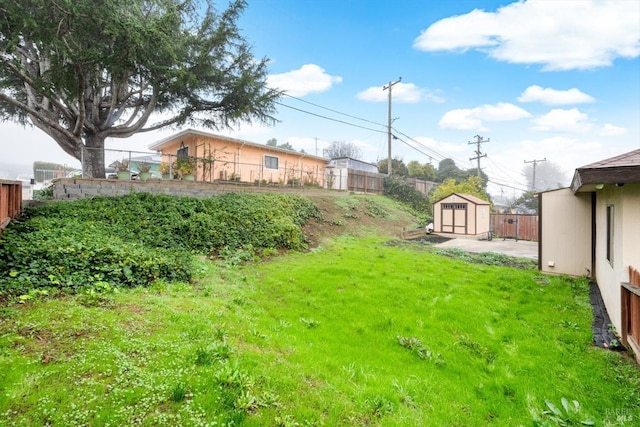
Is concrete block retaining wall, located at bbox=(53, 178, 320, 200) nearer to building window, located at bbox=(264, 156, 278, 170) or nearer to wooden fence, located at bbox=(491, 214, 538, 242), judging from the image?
building window, located at bbox=(264, 156, 278, 170)

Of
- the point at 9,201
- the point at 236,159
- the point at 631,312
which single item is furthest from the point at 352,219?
the point at 9,201

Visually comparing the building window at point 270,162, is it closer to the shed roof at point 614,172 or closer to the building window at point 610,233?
the building window at point 610,233

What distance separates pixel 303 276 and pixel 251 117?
8.51 meters

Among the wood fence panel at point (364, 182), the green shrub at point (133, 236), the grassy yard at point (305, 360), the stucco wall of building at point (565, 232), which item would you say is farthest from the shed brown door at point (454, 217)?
the grassy yard at point (305, 360)

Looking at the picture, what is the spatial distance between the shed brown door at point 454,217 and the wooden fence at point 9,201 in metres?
17.4

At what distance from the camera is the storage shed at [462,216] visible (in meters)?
15.7

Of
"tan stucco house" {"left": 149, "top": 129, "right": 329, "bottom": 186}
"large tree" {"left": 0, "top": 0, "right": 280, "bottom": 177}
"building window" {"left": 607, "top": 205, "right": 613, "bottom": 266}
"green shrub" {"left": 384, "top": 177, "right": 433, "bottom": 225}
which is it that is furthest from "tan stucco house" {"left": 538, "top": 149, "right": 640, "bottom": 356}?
A: "green shrub" {"left": 384, "top": 177, "right": 433, "bottom": 225}

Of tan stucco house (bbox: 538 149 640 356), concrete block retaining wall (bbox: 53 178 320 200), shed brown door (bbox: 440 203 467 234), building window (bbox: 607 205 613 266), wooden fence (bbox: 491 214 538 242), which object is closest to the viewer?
tan stucco house (bbox: 538 149 640 356)

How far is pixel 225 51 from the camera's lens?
37.2 feet

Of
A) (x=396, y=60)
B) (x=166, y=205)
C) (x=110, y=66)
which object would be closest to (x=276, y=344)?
(x=166, y=205)

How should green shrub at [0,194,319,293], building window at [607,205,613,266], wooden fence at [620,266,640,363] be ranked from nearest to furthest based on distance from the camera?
Answer: wooden fence at [620,266,640,363]
green shrub at [0,194,319,293]
building window at [607,205,613,266]

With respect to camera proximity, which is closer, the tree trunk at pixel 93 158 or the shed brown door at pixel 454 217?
the tree trunk at pixel 93 158

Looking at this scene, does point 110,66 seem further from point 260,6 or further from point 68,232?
point 260,6

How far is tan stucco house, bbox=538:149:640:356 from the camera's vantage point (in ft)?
11.8
